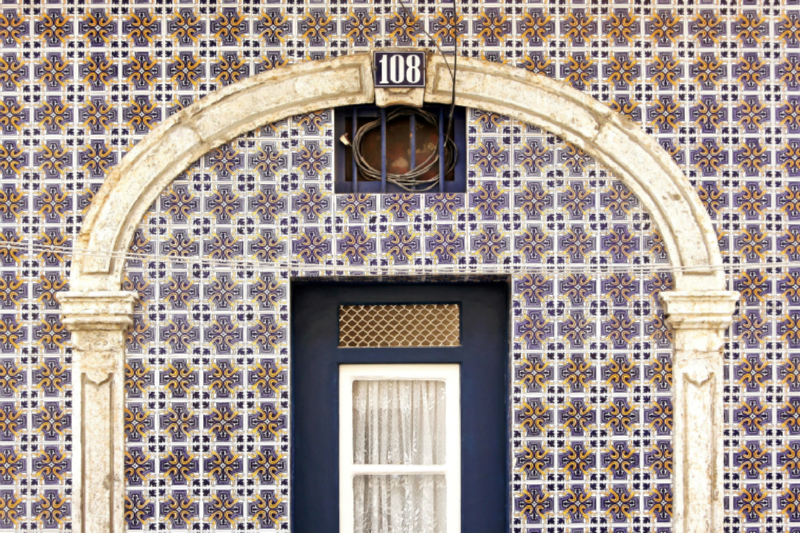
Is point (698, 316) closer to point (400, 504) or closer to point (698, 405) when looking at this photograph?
point (698, 405)

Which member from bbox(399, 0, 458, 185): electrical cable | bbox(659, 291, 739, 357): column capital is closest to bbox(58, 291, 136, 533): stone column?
bbox(399, 0, 458, 185): electrical cable

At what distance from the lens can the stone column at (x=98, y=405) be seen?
166 inches

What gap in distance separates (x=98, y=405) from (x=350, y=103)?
83.3 inches

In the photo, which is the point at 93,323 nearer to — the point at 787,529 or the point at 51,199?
the point at 51,199

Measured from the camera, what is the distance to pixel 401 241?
4.31 meters

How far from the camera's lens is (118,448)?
4.24m

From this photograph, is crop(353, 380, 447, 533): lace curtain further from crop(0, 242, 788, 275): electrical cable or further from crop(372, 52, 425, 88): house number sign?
crop(372, 52, 425, 88): house number sign

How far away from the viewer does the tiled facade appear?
14.0 feet

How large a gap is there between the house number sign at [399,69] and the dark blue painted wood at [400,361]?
3.68ft

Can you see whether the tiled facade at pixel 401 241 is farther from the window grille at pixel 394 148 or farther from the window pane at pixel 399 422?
the window pane at pixel 399 422

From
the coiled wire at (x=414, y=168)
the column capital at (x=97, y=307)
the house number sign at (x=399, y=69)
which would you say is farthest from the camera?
the coiled wire at (x=414, y=168)

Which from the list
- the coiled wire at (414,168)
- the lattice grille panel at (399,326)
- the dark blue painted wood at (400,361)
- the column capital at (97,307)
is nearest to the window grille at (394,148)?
the coiled wire at (414,168)

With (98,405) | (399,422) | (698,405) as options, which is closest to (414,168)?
(399,422)

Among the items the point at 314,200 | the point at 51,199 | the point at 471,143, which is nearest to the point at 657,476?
the point at 471,143
